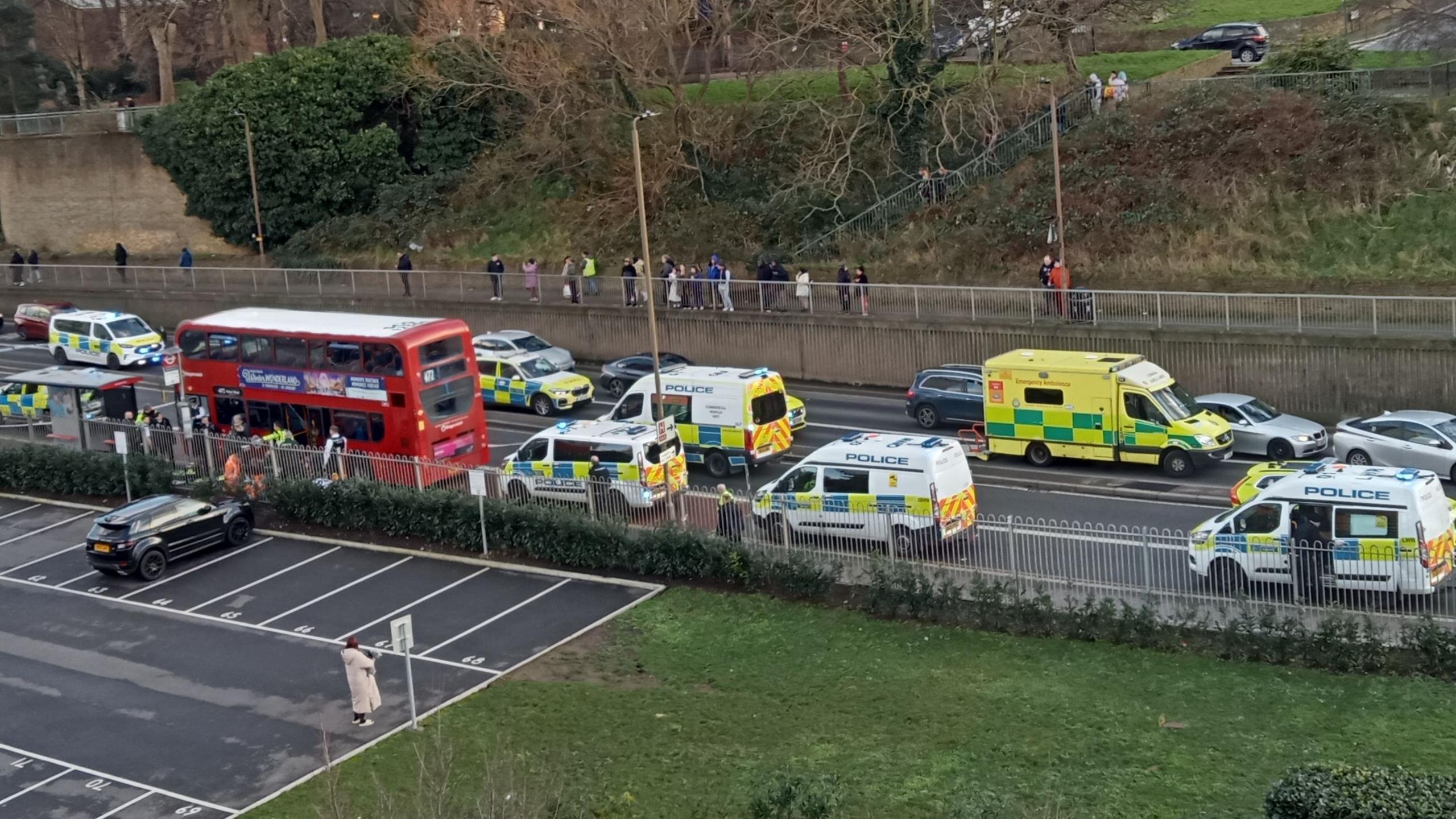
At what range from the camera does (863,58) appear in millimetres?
44469

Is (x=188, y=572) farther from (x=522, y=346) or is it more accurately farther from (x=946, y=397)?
(x=946, y=397)

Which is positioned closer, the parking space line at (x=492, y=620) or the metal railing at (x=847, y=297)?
the parking space line at (x=492, y=620)

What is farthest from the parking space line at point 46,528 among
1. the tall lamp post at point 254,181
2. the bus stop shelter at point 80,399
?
the tall lamp post at point 254,181

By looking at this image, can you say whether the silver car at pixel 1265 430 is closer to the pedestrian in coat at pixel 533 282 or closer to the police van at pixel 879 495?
the police van at pixel 879 495

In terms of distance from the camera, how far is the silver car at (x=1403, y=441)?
2656 centimetres

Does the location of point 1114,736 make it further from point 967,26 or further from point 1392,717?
point 967,26

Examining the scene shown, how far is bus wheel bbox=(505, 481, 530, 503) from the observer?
26500 mm

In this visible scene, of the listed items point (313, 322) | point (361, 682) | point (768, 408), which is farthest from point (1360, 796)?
point (313, 322)

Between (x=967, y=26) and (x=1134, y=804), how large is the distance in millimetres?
34128

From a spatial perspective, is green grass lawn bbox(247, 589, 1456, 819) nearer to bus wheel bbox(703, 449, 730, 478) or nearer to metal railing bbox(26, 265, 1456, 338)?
bus wheel bbox(703, 449, 730, 478)

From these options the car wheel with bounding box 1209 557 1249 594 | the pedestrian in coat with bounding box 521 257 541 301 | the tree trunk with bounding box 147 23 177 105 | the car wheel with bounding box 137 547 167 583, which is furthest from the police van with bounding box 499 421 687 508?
the tree trunk with bounding box 147 23 177 105

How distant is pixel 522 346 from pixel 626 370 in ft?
11.0

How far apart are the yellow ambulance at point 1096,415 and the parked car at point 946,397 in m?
1.87

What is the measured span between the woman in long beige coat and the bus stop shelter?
665 inches
